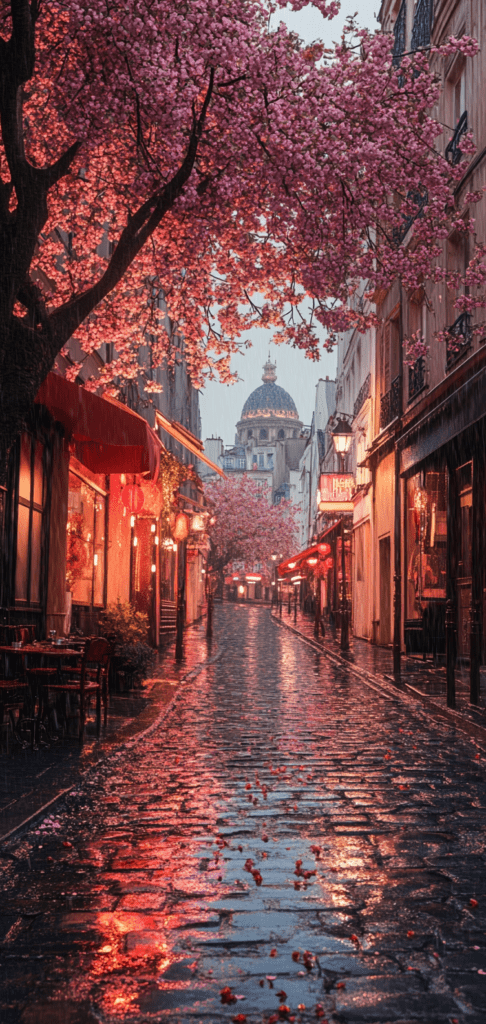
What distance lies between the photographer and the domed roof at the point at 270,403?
505 feet

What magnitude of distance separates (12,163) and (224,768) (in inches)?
177


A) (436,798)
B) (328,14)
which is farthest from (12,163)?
(436,798)

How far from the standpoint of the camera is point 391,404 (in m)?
23.2

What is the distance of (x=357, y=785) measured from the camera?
6.66m

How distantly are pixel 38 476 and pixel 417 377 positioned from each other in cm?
1042

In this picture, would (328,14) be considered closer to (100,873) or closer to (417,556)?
(100,873)

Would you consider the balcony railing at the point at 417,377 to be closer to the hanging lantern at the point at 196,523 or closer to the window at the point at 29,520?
the window at the point at 29,520

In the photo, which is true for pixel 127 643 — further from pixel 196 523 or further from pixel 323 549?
pixel 323 549

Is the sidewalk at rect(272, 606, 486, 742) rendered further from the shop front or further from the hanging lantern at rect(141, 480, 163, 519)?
the hanging lantern at rect(141, 480, 163, 519)

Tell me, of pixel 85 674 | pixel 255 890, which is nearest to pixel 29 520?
pixel 85 674

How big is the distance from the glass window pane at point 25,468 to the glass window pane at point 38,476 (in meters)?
0.31

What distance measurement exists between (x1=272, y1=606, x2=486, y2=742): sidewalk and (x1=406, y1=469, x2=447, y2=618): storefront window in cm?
127

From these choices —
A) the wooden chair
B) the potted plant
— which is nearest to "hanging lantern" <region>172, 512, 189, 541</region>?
the potted plant

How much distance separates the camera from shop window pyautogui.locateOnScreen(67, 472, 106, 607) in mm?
14992
